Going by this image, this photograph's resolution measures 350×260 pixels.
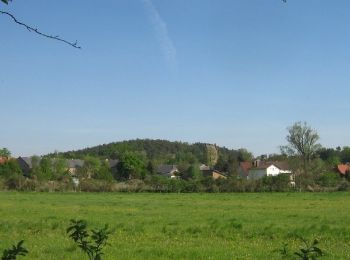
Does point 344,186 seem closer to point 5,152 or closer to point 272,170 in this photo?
point 272,170

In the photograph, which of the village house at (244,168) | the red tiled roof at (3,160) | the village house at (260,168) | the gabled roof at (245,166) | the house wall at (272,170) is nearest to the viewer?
the red tiled roof at (3,160)

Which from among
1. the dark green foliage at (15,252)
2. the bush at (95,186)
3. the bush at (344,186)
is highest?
the bush at (344,186)

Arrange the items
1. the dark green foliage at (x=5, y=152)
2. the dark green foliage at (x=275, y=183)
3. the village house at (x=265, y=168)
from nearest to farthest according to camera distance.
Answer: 1. the dark green foliage at (x=275, y=183)
2. the dark green foliage at (x=5, y=152)
3. the village house at (x=265, y=168)

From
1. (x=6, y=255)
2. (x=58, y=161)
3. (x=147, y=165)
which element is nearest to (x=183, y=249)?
(x=6, y=255)

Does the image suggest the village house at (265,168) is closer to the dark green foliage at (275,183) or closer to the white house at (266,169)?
the white house at (266,169)

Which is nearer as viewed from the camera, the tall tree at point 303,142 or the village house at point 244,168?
the tall tree at point 303,142

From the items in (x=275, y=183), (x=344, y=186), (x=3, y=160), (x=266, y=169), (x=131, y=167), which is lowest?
(x=344, y=186)

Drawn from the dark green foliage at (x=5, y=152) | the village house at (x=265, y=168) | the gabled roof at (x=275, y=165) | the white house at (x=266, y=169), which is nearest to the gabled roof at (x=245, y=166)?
the village house at (x=265, y=168)

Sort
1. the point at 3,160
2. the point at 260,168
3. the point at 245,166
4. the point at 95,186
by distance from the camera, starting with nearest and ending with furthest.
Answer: the point at 95,186 → the point at 3,160 → the point at 260,168 → the point at 245,166

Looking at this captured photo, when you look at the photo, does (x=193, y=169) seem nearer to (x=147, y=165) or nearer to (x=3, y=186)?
(x=147, y=165)

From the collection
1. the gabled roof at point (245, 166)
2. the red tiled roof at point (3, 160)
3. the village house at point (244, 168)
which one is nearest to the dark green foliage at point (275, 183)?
the red tiled roof at point (3, 160)

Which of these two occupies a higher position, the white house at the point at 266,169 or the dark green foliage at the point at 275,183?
the white house at the point at 266,169

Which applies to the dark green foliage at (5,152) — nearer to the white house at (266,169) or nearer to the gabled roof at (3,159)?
the gabled roof at (3,159)

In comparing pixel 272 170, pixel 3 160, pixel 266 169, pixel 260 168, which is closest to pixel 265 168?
pixel 266 169
